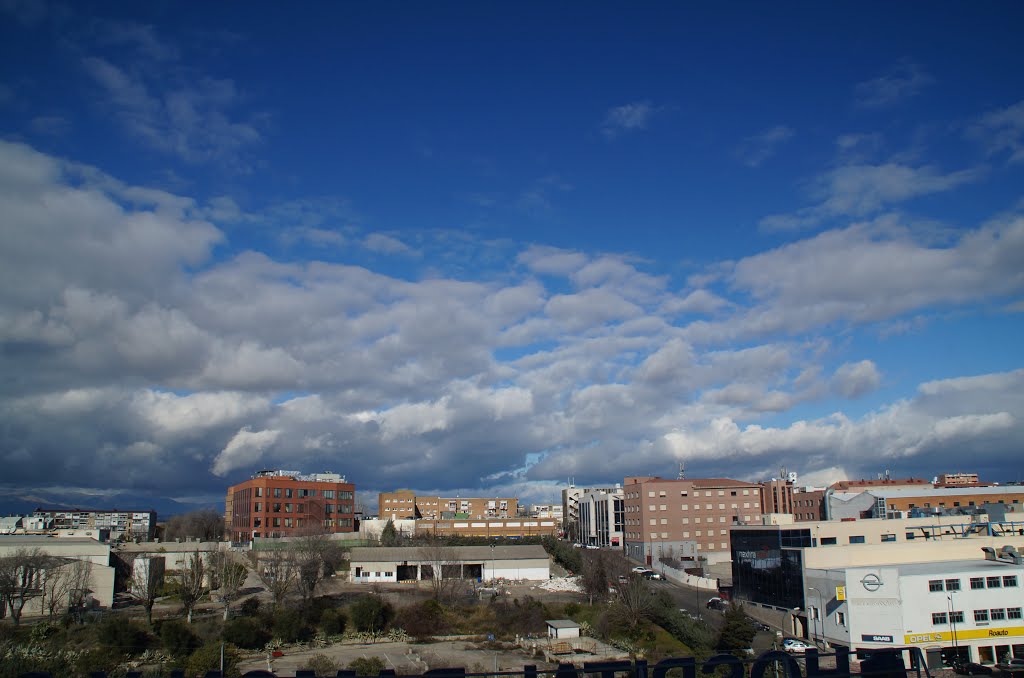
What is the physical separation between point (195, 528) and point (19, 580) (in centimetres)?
5185

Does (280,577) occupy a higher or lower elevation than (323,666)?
higher

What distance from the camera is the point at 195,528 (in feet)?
286

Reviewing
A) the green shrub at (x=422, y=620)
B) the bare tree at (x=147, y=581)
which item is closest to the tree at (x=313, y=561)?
the green shrub at (x=422, y=620)

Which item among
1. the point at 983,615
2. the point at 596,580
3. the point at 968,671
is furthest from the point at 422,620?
the point at 968,671

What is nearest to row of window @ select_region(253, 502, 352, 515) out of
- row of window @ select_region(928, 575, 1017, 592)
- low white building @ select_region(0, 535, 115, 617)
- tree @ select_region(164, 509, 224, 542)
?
tree @ select_region(164, 509, 224, 542)

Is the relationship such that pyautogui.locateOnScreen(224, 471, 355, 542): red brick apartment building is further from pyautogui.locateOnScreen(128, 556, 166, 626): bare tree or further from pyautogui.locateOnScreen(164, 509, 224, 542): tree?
pyautogui.locateOnScreen(128, 556, 166, 626): bare tree

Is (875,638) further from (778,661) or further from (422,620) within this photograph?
(778,661)

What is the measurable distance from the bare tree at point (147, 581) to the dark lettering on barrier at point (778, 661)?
3623 centimetres

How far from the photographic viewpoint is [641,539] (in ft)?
238

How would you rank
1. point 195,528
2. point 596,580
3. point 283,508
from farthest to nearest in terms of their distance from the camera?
point 195,528 < point 283,508 < point 596,580

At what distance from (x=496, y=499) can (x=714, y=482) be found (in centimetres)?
5501

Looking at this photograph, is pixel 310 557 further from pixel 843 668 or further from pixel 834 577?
pixel 843 668

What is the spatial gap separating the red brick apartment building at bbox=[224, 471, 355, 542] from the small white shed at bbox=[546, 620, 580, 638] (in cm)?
3749

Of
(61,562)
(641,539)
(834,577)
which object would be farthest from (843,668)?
(641,539)
